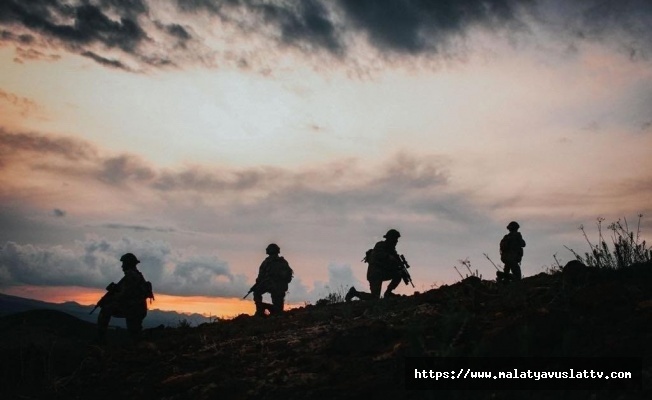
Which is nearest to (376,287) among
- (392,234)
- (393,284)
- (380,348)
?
(393,284)

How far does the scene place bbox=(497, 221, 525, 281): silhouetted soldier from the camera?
14359 millimetres

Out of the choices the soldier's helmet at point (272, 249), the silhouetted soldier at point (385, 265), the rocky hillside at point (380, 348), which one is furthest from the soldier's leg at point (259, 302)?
the rocky hillside at point (380, 348)

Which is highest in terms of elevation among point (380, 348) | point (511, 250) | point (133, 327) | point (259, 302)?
point (511, 250)

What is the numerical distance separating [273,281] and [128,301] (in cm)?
454

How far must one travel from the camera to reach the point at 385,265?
1462cm

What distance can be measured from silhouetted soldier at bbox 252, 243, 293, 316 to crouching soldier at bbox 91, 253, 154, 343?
12.6 feet

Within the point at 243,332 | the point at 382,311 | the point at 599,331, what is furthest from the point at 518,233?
the point at 599,331

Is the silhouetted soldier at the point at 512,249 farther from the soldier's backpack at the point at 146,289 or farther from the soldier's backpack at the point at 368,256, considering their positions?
the soldier's backpack at the point at 146,289

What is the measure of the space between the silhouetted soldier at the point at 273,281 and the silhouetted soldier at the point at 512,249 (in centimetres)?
617

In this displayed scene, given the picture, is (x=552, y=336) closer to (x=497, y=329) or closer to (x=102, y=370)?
(x=497, y=329)

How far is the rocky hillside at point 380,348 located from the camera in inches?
194

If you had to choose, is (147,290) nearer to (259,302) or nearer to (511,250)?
(259,302)

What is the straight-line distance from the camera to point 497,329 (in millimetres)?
5449

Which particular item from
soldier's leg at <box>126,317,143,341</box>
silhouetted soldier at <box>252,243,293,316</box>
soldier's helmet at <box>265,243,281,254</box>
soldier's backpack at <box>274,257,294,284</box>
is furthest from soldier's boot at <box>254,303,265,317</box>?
soldier's leg at <box>126,317,143,341</box>
